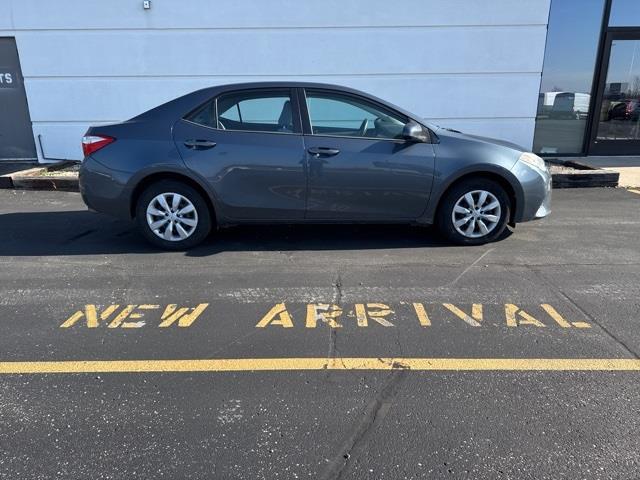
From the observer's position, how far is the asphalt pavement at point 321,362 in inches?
90.1

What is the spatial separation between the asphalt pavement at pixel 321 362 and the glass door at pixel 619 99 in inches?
249

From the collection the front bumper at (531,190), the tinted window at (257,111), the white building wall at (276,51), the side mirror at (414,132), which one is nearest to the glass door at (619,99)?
the white building wall at (276,51)

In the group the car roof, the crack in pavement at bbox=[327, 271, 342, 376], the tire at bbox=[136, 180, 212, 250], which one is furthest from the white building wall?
the crack in pavement at bbox=[327, 271, 342, 376]

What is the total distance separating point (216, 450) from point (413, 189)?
332cm

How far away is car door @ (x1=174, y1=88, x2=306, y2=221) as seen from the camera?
4.86m

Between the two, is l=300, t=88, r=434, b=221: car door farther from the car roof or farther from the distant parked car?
the distant parked car

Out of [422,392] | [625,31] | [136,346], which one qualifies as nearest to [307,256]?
[136,346]

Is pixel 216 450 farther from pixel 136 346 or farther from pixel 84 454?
pixel 136 346

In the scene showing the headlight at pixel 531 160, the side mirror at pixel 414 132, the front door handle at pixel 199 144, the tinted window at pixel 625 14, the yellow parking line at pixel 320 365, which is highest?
the tinted window at pixel 625 14

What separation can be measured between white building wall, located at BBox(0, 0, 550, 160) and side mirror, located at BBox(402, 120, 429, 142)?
4942mm

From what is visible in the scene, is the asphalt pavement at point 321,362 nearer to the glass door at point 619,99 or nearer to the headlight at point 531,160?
the headlight at point 531,160

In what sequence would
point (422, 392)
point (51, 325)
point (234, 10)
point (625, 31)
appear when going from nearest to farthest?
point (422, 392) < point (51, 325) < point (234, 10) < point (625, 31)

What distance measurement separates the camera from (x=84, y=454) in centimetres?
230

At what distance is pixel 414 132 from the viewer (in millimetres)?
4766
